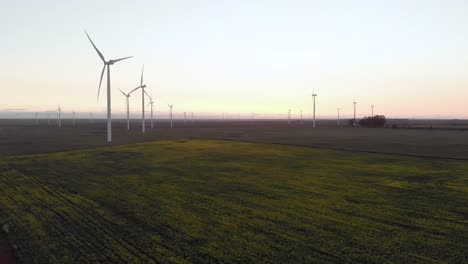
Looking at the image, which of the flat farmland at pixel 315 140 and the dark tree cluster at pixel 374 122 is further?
the dark tree cluster at pixel 374 122

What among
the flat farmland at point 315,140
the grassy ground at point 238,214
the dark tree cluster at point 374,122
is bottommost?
the grassy ground at point 238,214

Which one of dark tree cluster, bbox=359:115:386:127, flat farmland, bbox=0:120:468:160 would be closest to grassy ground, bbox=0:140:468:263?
flat farmland, bbox=0:120:468:160

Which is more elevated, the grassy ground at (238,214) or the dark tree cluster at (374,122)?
the dark tree cluster at (374,122)

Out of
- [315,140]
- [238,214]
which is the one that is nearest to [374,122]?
[315,140]

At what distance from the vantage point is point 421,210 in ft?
44.4

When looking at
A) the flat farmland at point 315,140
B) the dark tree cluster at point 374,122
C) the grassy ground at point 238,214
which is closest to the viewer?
the grassy ground at point 238,214

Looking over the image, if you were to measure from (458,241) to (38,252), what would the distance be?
40.2 feet

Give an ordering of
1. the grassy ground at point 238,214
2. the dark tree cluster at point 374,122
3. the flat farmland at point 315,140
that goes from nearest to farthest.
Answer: the grassy ground at point 238,214 < the flat farmland at point 315,140 < the dark tree cluster at point 374,122

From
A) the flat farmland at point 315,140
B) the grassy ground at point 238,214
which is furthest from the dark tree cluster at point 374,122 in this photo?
the grassy ground at point 238,214

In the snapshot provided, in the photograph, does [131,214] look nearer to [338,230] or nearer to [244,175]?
[338,230]

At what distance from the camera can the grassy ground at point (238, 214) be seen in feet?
31.3

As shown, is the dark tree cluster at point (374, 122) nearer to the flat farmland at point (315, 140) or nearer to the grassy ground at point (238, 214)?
the flat farmland at point (315, 140)

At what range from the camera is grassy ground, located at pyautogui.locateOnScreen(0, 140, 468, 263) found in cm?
955

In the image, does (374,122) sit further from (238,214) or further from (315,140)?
(238,214)
